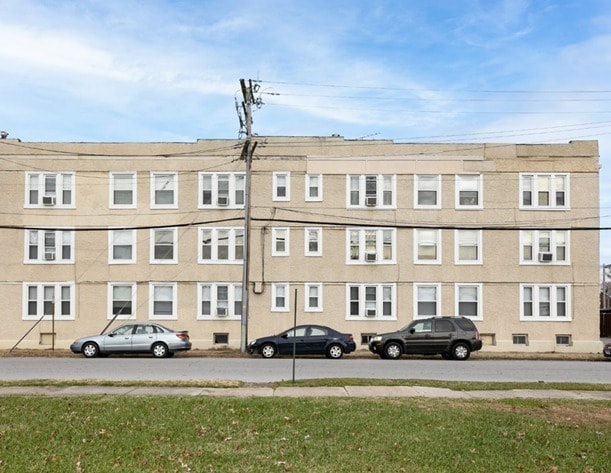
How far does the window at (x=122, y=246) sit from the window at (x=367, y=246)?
9.85 meters

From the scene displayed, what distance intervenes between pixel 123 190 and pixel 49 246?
13.9 feet

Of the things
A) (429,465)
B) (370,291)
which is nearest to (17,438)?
(429,465)

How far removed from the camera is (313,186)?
33.7 meters

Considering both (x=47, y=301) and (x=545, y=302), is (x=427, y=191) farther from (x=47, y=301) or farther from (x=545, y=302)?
(x=47, y=301)

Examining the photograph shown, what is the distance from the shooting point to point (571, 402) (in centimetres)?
1380

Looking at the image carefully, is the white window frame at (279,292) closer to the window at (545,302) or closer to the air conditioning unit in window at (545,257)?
the window at (545,302)

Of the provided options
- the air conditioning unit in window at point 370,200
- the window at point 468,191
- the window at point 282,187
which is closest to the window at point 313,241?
the window at point 282,187

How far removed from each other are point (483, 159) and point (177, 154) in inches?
549

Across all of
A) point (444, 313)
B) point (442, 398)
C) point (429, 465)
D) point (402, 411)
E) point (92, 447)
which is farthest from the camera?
point (444, 313)

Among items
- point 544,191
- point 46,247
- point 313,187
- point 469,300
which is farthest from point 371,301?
point 46,247

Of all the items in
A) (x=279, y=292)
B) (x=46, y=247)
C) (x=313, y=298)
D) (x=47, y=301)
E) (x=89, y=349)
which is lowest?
(x=89, y=349)

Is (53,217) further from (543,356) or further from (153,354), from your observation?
(543,356)

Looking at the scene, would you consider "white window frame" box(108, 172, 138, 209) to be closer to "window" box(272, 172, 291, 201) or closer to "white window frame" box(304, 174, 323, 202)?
"window" box(272, 172, 291, 201)

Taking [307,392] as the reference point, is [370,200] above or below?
above
